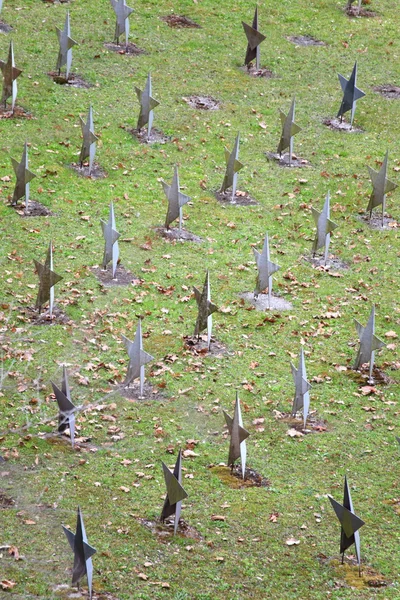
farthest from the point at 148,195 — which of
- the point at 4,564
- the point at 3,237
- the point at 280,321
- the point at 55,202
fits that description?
the point at 4,564

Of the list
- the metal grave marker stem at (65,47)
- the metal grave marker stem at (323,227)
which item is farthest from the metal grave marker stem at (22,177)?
the metal grave marker stem at (65,47)

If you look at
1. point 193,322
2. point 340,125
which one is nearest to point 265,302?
point 193,322

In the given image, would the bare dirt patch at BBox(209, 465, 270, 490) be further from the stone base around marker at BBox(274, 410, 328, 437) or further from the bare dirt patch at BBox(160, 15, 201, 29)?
the bare dirt patch at BBox(160, 15, 201, 29)

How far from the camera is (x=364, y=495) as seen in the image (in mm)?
12328

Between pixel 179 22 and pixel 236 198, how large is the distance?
8.75m

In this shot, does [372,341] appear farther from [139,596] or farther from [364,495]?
[139,596]

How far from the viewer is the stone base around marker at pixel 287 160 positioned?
20938 millimetres

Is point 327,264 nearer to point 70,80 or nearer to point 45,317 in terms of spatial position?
point 45,317

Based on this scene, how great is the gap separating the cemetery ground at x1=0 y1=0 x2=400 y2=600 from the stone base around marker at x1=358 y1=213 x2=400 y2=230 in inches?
3.0

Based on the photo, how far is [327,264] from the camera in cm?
1778

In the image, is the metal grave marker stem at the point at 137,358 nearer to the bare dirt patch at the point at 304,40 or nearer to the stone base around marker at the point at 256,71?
the stone base around marker at the point at 256,71

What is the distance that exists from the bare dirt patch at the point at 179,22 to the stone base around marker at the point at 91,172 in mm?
7838

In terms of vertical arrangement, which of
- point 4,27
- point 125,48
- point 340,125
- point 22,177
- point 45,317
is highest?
point 4,27

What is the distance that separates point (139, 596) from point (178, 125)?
1348 centimetres
